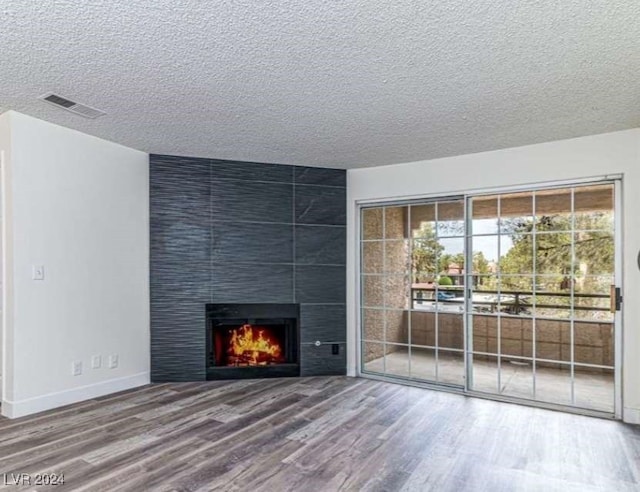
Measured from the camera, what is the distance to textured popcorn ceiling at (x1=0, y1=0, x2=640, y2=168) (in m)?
1.78

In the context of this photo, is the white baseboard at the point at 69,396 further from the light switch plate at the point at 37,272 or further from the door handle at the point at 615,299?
the door handle at the point at 615,299

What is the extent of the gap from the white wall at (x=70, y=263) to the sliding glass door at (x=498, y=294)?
2.55 meters

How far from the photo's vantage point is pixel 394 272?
450 centimetres

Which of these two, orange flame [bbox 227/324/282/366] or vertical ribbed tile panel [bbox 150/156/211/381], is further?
orange flame [bbox 227/324/282/366]

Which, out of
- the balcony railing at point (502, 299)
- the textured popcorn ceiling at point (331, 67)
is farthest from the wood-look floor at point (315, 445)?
the textured popcorn ceiling at point (331, 67)

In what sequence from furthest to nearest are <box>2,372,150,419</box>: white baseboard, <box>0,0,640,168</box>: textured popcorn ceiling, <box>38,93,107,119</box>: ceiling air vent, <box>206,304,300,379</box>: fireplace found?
<box>206,304,300,379</box>: fireplace → <box>2,372,150,419</box>: white baseboard → <box>38,93,107,119</box>: ceiling air vent → <box>0,0,640,168</box>: textured popcorn ceiling

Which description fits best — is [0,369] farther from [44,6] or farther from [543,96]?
[543,96]

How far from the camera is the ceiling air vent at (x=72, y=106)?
273 centimetres

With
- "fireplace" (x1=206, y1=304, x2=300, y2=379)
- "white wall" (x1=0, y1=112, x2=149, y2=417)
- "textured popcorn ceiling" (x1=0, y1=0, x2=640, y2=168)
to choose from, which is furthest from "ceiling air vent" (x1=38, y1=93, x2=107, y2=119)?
"fireplace" (x1=206, y1=304, x2=300, y2=379)

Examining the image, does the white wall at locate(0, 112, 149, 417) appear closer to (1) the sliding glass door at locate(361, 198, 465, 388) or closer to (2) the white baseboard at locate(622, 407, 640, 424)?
(1) the sliding glass door at locate(361, 198, 465, 388)

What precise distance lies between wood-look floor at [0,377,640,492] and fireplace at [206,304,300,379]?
0.56 metres

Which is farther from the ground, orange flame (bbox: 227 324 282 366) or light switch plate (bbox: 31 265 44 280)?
light switch plate (bbox: 31 265 44 280)

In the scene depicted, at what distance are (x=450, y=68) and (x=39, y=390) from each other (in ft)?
13.0

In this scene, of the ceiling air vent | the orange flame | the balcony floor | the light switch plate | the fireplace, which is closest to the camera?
the ceiling air vent
